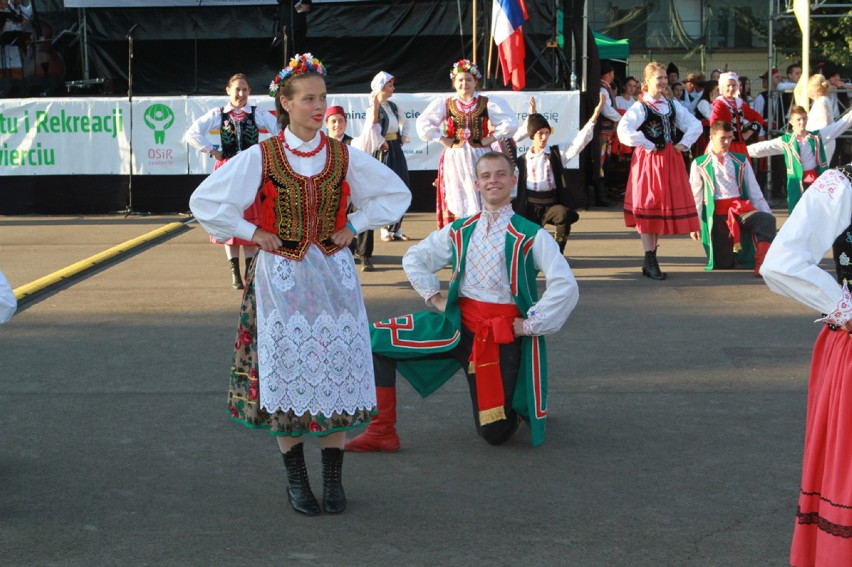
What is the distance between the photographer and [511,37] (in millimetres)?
16062

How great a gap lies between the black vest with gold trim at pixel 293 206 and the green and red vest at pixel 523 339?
3.10ft

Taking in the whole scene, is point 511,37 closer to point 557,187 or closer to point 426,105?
point 426,105

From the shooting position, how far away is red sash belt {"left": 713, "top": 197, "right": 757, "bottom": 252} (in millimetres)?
10781

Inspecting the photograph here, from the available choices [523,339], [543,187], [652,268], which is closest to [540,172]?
[543,187]

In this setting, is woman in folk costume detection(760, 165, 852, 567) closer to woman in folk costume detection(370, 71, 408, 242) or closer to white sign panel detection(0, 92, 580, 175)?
woman in folk costume detection(370, 71, 408, 242)

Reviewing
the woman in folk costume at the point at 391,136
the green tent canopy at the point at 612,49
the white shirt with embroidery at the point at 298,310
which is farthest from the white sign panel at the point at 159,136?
the white shirt with embroidery at the point at 298,310

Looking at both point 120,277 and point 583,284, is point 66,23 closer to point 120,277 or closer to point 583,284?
point 120,277

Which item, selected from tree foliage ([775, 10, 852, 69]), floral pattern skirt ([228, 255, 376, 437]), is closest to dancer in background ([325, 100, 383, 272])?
floral pattern skirt ([228, 255, 376, 437])

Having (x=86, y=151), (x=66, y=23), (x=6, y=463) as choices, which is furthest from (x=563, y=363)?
(x=66, y=23)

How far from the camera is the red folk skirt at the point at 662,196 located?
10.7 meters

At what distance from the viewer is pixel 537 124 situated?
11.0 metres

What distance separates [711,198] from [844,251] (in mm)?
7619

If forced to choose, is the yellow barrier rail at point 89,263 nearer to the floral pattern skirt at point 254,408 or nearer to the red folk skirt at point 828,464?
the floral pattern skirt at point 254,408

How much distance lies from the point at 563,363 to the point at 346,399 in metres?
2.78
